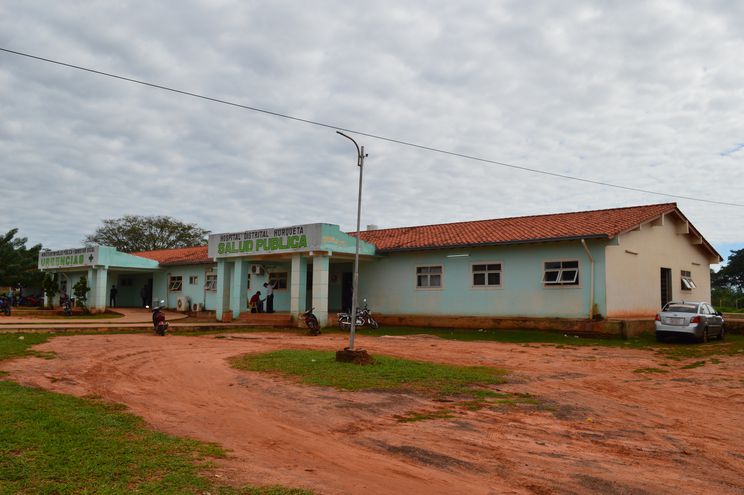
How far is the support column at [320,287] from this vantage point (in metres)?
24.1

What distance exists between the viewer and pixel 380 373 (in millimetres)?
11336

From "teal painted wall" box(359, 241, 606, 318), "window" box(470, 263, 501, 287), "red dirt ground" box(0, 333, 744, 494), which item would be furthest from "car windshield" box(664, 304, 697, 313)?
"window" box(470, 263, 501, 287)

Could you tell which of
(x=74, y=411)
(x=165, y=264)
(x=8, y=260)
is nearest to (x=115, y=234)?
(x=8, y=260)

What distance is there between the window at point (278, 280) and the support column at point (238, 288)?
8.32 feet

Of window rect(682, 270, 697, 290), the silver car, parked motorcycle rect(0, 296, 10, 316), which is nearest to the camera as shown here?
the silver car

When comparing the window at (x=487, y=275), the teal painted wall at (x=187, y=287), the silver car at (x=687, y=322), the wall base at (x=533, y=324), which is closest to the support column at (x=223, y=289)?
the teal painted wall at (x=187, y=287)

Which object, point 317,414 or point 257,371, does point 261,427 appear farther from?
point 257,371

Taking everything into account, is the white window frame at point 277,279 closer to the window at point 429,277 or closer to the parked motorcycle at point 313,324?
the window at point 429,277

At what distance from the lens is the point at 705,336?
1900 cm

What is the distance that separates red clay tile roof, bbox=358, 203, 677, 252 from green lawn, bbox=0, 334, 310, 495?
55.0 feet

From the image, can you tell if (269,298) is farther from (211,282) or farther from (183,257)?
(183,257)

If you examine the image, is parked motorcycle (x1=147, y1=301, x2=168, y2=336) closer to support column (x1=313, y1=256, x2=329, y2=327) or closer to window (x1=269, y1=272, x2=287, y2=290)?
support column (x1=313, y1=256, x2=329, y2=327)

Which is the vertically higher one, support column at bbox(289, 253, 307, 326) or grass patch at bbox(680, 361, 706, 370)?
support column at bbox(289, 253, 307, 326)

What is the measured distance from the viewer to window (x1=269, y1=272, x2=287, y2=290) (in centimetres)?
3020
